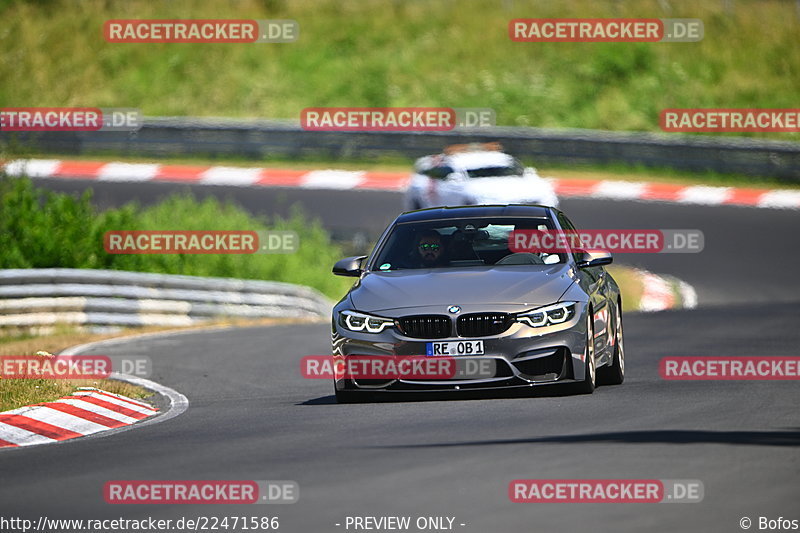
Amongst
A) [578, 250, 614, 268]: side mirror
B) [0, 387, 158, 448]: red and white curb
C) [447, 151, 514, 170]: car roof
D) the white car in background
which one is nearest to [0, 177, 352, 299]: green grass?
the white car in background

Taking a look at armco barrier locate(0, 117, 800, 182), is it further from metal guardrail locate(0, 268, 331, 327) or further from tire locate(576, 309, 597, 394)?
tire locate(576, 309, 597, 394)

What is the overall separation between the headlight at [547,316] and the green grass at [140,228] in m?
14.4

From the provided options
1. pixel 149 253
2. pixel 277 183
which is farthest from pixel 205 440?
pixel 277 183

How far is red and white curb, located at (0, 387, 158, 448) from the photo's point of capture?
1088cm

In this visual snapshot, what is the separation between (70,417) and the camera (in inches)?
458

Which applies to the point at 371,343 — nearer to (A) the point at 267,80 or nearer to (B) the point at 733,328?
(B) the point at 733,328

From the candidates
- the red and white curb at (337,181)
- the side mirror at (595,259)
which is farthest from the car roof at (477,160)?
the side mirror at (595,259)

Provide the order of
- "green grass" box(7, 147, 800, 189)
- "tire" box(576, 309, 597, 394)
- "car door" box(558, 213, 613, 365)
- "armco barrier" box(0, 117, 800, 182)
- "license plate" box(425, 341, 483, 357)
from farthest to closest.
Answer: "green grass" box(7, 147, 800, 189) → "armco barrier" box(0, 117, 800, 182) → "car door" box(558, 213, 613, 365) → "tire" box(576, 309, 597, 394) → "license plate" box(425, 341, 483, 357)

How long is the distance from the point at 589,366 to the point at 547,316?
0.61m

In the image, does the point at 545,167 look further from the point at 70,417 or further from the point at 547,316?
the point at 70,417

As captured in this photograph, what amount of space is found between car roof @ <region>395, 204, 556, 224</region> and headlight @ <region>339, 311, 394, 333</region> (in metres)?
1.50

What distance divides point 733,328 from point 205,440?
989cm

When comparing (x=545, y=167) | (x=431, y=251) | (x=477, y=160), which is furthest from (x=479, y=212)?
(x=545, y=167)

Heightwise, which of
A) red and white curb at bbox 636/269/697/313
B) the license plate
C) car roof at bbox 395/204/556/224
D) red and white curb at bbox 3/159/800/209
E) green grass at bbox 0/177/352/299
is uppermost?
red and white curb at bbox 3/159/800/209
